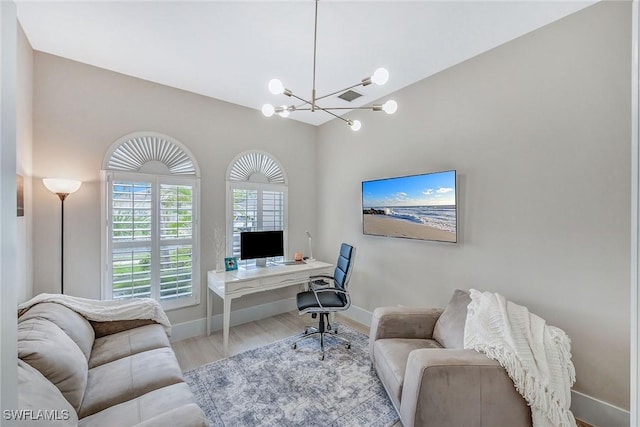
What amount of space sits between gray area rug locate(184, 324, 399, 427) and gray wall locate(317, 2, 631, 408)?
1.06m

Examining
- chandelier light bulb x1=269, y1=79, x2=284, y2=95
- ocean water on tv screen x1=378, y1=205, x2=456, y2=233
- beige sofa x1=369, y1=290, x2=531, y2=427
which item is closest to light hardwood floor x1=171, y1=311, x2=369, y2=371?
ocean water on tv screen x1=378, y1=205, x2=456, y2=233

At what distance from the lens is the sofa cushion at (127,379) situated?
142 centimetres

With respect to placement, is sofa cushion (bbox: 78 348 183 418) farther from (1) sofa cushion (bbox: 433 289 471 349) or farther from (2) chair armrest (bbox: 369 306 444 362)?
(1) sofa cushion (bbox: 433 289 471 349)

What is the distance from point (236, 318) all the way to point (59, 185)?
2.29 meters

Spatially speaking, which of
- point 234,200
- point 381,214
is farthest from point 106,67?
point 381,214

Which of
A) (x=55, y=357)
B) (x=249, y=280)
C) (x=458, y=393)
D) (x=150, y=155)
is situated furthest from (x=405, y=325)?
(x=150, y=155)

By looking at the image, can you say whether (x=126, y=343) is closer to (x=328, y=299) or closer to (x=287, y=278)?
(x=287, y=278)

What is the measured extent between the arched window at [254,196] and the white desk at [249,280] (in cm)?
42

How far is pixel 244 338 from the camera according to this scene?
303 centimetres

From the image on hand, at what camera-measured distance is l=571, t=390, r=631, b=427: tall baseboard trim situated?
170 centimetres

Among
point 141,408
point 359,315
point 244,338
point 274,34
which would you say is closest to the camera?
point 141,408

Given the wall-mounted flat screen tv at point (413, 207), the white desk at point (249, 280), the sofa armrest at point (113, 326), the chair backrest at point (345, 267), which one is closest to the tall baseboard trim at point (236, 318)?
the white desk at point (249, 280)

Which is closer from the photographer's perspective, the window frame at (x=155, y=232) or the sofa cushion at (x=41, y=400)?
the sofa cushion at (x=41, y=400)

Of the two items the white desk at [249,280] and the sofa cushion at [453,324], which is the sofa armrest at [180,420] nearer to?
the white desk at [249,280]
